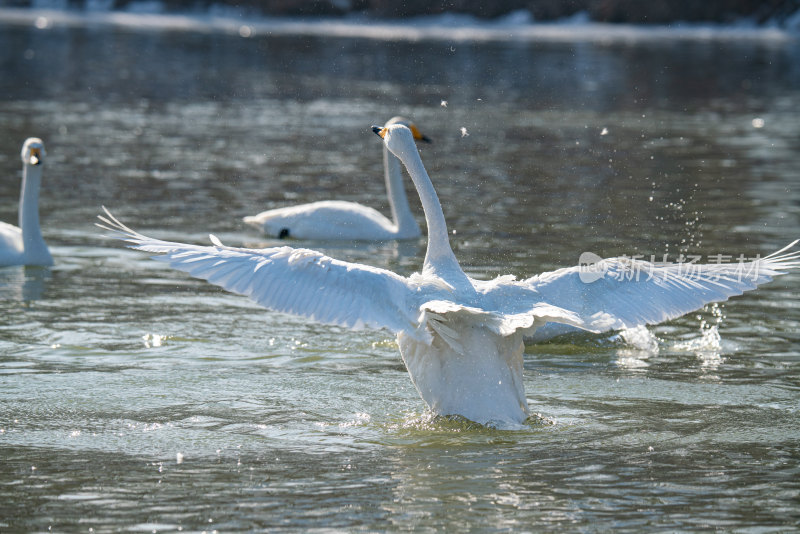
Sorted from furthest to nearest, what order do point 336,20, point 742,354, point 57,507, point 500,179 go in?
point 336,20 → point 500,179 → point 742,354 → point 57,507

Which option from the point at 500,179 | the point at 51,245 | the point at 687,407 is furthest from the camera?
the point at 500,179

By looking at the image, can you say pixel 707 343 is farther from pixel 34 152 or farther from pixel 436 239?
pixel 34 152

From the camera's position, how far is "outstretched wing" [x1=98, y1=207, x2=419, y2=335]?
7.59 m

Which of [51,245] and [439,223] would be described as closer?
[439,223]

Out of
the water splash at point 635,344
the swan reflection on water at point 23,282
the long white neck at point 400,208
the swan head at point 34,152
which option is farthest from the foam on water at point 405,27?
the water splash at point 635,344

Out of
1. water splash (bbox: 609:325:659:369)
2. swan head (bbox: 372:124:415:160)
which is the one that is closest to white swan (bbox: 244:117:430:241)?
water splash (bbox: 609:325:659:369)

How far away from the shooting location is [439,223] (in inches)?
334

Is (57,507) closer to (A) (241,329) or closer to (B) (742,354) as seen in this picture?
(A) (241,329)

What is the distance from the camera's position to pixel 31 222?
13422 millimetres

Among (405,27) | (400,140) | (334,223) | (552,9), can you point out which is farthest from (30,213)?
(552,9)

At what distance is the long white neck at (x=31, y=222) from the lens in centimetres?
1329

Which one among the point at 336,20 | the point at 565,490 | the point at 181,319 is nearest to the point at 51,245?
the point at 181,319

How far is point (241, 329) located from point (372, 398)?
2333mm

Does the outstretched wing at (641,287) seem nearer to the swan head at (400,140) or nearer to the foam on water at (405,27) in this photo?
the swan head at (400,140)
